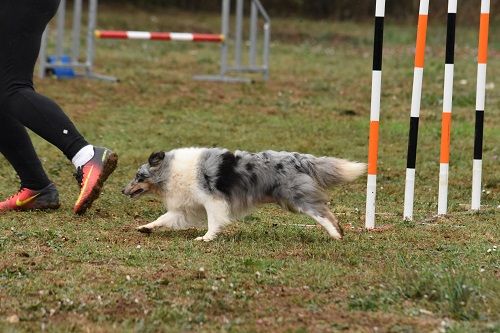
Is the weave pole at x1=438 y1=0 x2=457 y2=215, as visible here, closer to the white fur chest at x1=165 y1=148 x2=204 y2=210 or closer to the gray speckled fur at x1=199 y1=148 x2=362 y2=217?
the gray speckled fur at x1=199 y1=148 x2=362 y2=217

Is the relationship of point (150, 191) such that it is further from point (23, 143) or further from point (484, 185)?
point (484, 185)

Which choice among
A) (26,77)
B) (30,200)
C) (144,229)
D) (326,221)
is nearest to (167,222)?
(144,229)

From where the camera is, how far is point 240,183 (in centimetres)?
639

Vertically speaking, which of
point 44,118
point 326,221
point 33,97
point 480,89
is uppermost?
point 480,89

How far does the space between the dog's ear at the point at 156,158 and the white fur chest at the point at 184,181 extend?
9 centimetres

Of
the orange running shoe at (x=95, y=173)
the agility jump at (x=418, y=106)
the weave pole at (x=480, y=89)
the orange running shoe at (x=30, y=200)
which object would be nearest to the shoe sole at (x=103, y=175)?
the orange running shoe at (x=95, y=173)

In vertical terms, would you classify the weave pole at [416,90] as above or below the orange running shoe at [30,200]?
→ above

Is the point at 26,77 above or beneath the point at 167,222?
above

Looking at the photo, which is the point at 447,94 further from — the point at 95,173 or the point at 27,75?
the point at 27,75

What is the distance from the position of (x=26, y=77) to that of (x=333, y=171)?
2053 mm

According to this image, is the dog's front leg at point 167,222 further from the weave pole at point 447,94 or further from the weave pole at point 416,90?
the weave pole at point 447,94

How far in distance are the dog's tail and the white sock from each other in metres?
1.44

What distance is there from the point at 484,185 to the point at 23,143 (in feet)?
13.1

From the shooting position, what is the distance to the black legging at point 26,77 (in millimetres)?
6656
